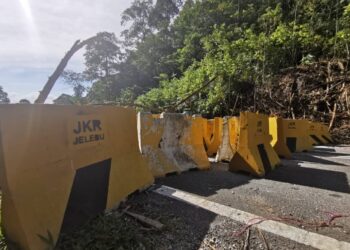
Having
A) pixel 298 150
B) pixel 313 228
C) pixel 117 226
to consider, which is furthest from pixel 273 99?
pixel 117 226

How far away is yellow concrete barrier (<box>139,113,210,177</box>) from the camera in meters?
4.27

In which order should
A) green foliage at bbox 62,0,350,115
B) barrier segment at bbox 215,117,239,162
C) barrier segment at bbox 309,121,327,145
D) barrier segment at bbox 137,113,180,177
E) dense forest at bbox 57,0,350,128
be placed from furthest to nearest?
green foliage at bbox 62,0,350,115
dense forest at bbox 57,0,350,128
barrier segment at bbox 309,121,327,145
barrier segment at bbox 215,117,239,162
barrier segment at bbox 137,113,180,177

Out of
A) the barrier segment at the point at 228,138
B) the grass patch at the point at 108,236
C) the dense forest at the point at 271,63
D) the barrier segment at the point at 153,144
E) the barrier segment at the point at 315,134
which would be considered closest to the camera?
the grass patch at the point at 108,236

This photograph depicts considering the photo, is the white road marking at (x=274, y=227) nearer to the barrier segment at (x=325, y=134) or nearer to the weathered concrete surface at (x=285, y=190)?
the weathered concrete surface at (x=285, y=190)

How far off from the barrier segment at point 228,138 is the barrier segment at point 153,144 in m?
1.71

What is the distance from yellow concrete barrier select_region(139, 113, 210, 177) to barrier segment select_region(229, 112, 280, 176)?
Answer: 68 cm

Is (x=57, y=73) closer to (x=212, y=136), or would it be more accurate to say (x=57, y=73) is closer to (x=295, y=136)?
(x=212, y=136)

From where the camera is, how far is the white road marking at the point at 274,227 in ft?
7.31

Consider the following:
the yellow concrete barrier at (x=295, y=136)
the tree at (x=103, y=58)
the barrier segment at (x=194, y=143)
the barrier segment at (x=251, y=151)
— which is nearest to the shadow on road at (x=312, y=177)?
the barrier segment at (x=251, y=151)

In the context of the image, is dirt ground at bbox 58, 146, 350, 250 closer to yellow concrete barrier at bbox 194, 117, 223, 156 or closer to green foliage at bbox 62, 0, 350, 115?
yellow concrete barrier at bbox 194, 117, 223, 156

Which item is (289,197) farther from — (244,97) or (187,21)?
(187,21)

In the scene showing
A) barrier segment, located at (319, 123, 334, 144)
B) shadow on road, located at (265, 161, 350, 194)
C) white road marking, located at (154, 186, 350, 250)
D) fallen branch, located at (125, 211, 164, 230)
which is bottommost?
shadow on road, located at (265, 161, 350, 194)

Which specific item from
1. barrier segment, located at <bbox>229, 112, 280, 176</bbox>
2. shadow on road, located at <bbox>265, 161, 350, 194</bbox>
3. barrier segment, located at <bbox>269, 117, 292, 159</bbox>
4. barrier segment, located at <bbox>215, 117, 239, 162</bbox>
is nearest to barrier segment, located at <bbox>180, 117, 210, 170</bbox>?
barrier segment, located at <bbox>229, 112, 280, 176</bbox>

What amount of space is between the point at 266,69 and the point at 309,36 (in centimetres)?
265
